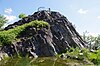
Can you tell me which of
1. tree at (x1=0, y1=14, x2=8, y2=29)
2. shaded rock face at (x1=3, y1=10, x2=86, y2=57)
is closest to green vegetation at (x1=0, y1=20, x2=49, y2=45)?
shaded rock face at (x1=3, y1=10, x2=86, y2=57)

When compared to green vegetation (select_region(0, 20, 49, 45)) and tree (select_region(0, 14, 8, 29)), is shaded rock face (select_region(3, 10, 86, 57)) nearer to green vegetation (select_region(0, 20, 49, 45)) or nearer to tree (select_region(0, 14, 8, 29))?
green vegetation (select_region(0, 20, 49, 45))

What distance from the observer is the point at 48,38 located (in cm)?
5953

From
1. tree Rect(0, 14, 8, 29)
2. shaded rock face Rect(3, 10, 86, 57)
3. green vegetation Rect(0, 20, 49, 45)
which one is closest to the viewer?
→ green vegetation Rect(0, 20, 49, 45)

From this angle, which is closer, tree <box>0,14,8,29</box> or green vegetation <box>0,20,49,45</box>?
green vegetation <box>0,20,49,45</box>

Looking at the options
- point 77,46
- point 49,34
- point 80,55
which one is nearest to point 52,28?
point 49,34

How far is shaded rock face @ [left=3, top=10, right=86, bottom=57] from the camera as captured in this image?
5422cm

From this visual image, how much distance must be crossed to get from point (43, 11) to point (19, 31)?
13.1m

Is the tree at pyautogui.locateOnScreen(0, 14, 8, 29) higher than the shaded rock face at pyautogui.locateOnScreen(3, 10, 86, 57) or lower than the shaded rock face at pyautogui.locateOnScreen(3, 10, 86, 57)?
higher

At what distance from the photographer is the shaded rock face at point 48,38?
54.2 metres

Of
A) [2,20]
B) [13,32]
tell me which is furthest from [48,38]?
[2,20]

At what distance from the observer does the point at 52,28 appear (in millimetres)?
63938

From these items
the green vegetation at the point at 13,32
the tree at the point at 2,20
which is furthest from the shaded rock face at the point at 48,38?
the tree at the point at 2,20

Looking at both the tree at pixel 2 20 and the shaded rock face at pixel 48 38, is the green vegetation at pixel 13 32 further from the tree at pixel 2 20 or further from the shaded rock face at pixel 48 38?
the tree at pixel 2 20

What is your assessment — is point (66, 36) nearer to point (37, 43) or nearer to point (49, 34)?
point (49, 34)
